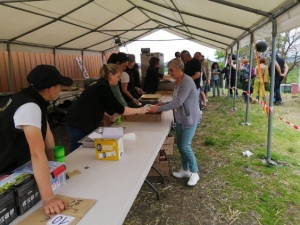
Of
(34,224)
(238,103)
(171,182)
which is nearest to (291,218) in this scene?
(171,182)

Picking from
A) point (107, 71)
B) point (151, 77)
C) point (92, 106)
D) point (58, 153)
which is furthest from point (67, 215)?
point (151, 77)

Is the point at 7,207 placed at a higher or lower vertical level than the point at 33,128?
lower

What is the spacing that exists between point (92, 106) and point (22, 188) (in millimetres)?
1105

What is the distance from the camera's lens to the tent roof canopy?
2.94 metres

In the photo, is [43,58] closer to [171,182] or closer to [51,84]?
[171,182]

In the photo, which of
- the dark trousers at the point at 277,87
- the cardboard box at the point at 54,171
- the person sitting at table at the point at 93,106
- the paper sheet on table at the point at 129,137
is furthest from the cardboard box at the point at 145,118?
the dark trousers at the point at 277,87

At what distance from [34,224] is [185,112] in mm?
1743

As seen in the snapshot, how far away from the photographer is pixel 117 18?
6.63m

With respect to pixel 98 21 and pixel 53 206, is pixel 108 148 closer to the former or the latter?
pixel 53 206

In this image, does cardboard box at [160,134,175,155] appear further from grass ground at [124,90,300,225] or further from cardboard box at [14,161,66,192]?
cardboard box at [14,161,66,192]

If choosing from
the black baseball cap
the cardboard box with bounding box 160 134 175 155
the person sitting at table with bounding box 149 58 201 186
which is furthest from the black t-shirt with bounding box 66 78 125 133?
the cardboard box with bounding box 160 134 175 155

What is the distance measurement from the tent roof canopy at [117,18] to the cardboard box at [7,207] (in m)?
2.53

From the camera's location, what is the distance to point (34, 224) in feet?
3.29

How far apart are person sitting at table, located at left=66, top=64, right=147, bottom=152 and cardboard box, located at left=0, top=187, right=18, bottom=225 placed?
112cm
